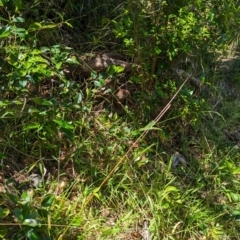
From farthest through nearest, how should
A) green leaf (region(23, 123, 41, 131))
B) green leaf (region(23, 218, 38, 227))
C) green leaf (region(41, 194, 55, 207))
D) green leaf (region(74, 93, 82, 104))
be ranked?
green leaf (region(74, 93, 82, 104)), green leaf (region(23, 123, 41, 131)), green leaf (region(41, 194, 55, 207)), green leaf (region(23, 218, 38, 227))

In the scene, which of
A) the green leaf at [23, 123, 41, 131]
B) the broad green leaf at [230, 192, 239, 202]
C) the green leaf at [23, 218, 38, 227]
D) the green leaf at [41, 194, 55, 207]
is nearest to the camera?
the green leaf at [23, 218, 38, 227]

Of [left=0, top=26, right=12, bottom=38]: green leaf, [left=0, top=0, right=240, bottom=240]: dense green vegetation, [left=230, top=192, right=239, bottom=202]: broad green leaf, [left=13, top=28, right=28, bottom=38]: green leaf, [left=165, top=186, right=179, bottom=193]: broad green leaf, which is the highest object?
[left=0, top=26, right=12, bottom=38]: green leaf

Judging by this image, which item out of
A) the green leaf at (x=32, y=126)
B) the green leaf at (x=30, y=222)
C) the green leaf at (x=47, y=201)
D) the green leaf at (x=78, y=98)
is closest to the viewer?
the green leaf at (x=30, y=222)

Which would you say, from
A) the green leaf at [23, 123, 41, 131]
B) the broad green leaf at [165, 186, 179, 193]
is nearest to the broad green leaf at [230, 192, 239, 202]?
the broad green leaf at [165, 186, 179, 193]

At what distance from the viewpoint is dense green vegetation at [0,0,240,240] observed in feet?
7.71

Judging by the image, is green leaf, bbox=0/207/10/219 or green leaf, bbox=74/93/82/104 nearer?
green leaf, bbox=0/207/10/219

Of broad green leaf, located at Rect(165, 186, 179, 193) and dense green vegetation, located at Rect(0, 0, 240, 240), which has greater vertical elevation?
dense green vegetation, located at Rect(0, 0, 240, 240)

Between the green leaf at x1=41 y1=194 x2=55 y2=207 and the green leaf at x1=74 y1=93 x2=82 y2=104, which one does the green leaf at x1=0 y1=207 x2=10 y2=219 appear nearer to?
the green leaf at x1=41 y1=194 x2=55 y2=207

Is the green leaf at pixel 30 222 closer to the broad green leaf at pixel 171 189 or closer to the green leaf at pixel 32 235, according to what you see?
the green leaf at pixel 32 235

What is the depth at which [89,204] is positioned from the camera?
8.03ft

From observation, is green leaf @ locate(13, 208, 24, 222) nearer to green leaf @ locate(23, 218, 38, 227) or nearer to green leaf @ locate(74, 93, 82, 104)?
green leaf @ locate(23, 218, 38, 227)

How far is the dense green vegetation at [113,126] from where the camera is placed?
2350mm

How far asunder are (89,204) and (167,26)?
1.02 m

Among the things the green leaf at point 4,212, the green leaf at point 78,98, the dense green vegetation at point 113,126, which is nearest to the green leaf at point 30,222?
the dense green vegetation at point 113,126
